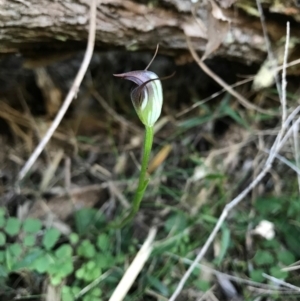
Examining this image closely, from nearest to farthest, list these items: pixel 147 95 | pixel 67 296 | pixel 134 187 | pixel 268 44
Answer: pixel 147 95 → pixel 67 296 → pixel 268 44 → pixel 134 187

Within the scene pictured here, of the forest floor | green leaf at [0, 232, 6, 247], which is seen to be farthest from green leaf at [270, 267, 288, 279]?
green leaf at [0, 232, 6, 247]

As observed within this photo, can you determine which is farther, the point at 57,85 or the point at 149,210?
the point at 57,85

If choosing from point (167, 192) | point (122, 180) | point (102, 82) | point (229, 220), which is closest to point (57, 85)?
point (102, 82)

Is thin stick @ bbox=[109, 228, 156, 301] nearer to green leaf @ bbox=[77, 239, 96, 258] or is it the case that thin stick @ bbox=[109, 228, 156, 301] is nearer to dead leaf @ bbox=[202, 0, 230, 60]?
green leaf @ bbox=[77, 239, 96, 258]

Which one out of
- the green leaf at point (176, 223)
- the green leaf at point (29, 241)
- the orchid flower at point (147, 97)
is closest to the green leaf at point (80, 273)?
the green leaf at point (29, 241)

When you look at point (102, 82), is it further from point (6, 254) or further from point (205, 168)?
point (6, 254)

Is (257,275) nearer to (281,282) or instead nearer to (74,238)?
(281,282)

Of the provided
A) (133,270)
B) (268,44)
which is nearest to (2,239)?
(133,270)
